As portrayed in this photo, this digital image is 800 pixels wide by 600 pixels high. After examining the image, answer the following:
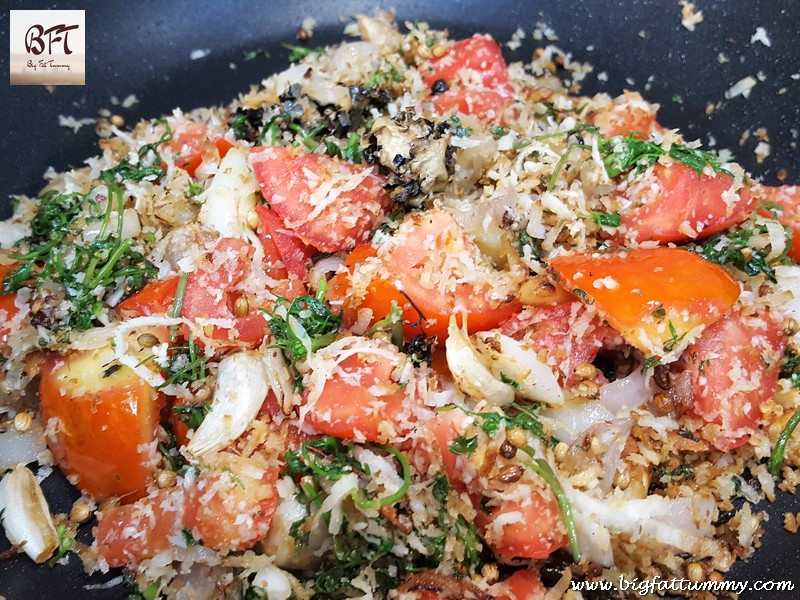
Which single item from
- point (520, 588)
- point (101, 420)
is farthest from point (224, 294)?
point (520, 588)

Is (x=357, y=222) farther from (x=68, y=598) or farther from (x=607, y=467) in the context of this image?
(x=68, y=598)

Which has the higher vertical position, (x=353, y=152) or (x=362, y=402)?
(x=353, y=152)

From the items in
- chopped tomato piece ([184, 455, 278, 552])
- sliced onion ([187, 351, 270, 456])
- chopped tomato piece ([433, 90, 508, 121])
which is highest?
chopped tomato piece ([433, 90, 508, 121])

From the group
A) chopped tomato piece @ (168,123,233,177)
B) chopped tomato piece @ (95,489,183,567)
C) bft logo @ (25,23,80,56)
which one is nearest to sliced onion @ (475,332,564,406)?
chopped tomato piece @ (95,489,183,567)

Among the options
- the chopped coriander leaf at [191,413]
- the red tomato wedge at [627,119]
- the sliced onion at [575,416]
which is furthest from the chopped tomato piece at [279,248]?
the red tomato wedge at [627,119]

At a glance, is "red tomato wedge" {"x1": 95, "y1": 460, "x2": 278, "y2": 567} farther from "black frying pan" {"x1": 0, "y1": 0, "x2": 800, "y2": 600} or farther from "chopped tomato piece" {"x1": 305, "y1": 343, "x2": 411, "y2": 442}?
"black frying pan" {"x1": 0, "y1": 0, "x2": 800, "y2": 600}

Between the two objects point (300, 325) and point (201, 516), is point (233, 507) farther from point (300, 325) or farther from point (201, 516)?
point (300, 325)
